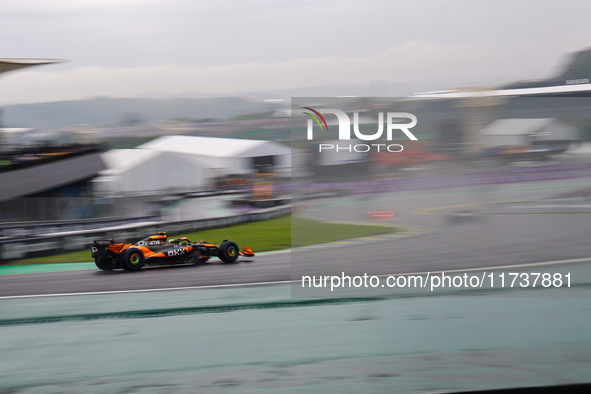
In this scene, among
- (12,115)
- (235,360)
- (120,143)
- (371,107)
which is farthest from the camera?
(120,143)

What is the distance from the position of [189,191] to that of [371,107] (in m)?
13.6

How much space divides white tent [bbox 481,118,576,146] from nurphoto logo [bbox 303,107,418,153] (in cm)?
114

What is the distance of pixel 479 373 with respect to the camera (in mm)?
2535

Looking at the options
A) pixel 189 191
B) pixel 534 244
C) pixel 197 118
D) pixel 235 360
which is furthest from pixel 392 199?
pixel 189 191

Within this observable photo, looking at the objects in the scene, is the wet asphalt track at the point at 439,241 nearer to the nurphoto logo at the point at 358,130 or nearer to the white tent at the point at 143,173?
the nurphoto logo at the point at 358,130

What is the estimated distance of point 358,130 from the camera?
3932 mm

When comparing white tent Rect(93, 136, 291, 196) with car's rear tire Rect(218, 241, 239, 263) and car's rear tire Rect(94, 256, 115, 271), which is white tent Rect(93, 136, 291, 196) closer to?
car's rear tire Rect(94, 256, 115, 271)

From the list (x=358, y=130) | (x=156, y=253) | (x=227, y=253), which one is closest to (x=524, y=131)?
(x=358, y=130)

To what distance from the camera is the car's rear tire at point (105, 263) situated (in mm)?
6633

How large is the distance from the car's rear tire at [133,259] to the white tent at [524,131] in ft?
14.3

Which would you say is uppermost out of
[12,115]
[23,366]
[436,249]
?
[12,115]

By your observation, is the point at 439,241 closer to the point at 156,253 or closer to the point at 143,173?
the point at 156,253

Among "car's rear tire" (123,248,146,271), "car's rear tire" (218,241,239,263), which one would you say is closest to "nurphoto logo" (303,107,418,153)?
"car's rear tire" (218,241,239,263)

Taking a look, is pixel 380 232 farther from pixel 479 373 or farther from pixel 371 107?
pixel 479 373
